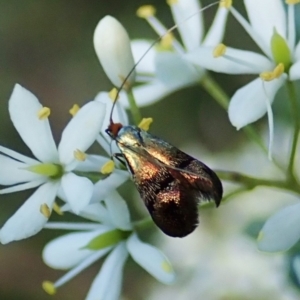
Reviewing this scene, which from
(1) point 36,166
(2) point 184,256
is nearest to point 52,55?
(2) point 184,256

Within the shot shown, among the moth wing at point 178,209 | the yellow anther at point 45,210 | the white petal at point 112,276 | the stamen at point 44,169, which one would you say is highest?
the stamen at point 44,169

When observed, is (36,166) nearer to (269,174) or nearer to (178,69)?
(178,69)

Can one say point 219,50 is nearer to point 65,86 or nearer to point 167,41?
point 167,41

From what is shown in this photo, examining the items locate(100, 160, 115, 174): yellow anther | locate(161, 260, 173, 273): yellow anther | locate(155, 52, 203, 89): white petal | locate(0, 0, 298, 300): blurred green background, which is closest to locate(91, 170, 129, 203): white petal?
locate(100, 160, 115, 174): yellow anther

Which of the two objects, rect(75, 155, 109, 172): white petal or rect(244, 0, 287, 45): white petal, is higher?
rect(244, 0, 287, 45): white petal

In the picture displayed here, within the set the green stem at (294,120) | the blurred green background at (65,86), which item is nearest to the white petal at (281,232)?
the green stem at (294,120)

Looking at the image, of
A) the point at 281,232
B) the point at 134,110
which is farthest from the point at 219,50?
the point at 281,232

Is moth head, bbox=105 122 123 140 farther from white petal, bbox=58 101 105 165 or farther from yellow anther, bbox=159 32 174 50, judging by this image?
yellow anther, bbox=159 32 174 50

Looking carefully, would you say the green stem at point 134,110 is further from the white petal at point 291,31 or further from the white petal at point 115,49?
the white petal at point 291,31
